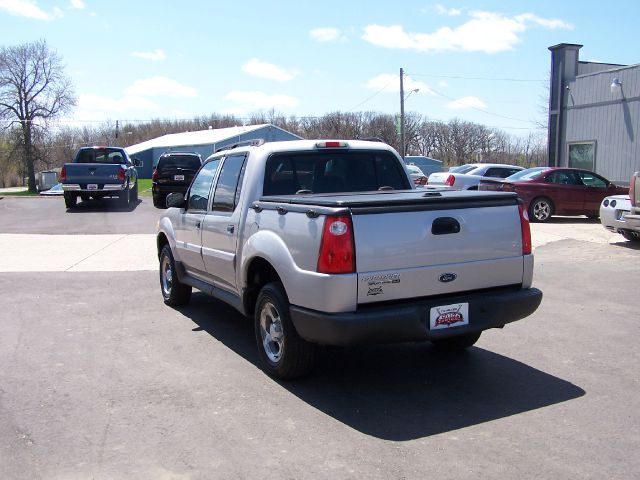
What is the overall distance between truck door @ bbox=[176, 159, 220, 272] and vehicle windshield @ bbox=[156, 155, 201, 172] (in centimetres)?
1555

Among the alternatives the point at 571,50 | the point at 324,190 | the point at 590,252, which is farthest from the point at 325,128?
the point at 324,190

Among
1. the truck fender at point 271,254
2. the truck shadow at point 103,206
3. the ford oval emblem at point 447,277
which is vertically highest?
the truck fender at point 271,254

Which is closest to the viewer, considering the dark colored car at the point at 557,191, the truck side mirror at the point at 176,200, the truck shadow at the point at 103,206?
the truck side mirror at the point at 176,200

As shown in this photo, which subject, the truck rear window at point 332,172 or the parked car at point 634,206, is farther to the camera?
the parked car at point 634,206

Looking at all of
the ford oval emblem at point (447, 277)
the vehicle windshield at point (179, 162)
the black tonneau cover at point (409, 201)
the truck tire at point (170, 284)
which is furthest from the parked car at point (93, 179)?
the ford oval emblem at point (447, 277)

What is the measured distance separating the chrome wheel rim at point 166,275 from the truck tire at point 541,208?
468 inches

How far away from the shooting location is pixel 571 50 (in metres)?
23.2

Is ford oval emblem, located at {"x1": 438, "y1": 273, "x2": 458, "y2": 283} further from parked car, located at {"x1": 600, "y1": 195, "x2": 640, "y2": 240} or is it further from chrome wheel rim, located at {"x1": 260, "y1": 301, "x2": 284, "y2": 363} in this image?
parked car, located at {"x1": 600, "y1": 195, "x2": 640, "y2": 240}

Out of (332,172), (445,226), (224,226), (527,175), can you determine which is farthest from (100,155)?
(445,226)

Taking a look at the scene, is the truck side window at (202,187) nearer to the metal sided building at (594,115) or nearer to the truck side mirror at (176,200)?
the truck side mirror at (176,200)

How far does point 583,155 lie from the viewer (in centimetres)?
2261

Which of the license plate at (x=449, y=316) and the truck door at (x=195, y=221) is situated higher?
the truck door at (x=195, y=221)

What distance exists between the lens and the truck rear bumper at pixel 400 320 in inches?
168

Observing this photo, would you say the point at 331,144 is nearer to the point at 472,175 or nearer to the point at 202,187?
the point at 202,187
